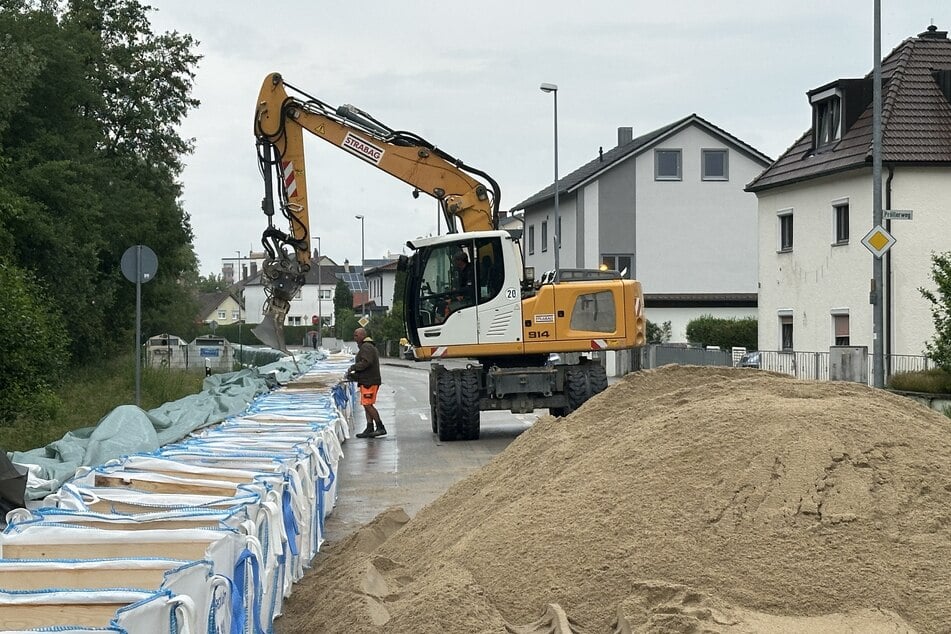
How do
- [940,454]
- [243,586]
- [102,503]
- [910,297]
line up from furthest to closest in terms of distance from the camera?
[910,297] → [940,454] → [102,503] → [243,586]

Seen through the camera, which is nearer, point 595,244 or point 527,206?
point 595,244

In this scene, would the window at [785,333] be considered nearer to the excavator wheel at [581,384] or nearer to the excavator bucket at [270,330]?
the excavator wheel at [581,384]

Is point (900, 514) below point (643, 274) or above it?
below

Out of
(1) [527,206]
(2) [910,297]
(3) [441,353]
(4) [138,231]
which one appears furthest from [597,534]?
(1) [527,206]

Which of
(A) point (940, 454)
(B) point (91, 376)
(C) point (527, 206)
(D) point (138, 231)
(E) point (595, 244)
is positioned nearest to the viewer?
(A) point (940, 454)

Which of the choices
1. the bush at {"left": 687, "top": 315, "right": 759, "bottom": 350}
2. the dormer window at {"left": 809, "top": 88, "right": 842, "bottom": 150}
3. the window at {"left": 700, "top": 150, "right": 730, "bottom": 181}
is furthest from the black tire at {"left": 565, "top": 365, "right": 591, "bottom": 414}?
the window at {"left": 700, "top": 150, "right": 730, "bottom": 181}

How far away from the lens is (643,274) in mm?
49781

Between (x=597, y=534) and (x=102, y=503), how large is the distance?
2.80 m

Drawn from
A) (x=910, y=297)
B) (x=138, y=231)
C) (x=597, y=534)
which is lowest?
(x=597, y=534)

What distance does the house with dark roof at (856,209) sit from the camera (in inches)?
1177

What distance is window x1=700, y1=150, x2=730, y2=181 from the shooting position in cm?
4966

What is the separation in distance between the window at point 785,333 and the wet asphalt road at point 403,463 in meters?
13.0

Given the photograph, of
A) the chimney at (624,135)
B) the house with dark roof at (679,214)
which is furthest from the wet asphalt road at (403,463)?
the chimney at (624,135)

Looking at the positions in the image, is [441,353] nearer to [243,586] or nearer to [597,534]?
[597,534]
